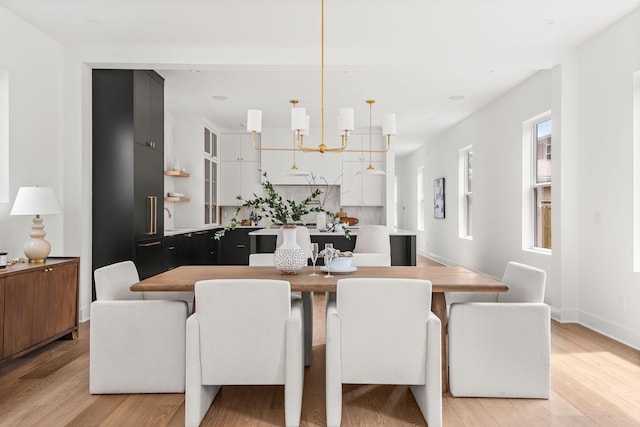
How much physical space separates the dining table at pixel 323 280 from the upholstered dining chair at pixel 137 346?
0.46 ft

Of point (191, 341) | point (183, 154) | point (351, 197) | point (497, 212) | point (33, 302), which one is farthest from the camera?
point (351, 197)

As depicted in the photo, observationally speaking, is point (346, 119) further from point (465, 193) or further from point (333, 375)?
point (465, 193)

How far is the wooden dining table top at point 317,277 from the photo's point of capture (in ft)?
8.18

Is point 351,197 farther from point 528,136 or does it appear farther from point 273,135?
point 528,136

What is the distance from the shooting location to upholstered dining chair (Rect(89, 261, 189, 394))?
255 centimetres

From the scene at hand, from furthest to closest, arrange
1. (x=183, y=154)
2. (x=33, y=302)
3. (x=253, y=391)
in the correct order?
1. (x=183, y=154)
2. (x=33, y=302)
3. (x=253, y=391)

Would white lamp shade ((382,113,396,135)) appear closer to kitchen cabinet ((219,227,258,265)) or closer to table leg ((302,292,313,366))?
table leg ((302,292,313,366))

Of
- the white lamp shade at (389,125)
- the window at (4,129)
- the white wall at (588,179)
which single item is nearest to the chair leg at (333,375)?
the white lamp shade at (389,125)

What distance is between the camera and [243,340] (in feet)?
7.33

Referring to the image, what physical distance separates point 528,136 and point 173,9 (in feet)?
14.1

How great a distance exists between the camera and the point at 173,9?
3.63m

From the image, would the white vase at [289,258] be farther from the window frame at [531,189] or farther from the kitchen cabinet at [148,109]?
the window frame at [531,189]

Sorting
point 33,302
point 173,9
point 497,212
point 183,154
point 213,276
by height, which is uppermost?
point 173,9

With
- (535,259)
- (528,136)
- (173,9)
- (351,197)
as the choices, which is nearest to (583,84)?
(528,136)
